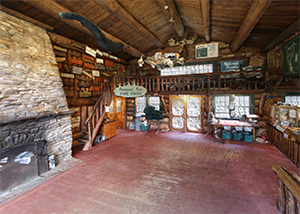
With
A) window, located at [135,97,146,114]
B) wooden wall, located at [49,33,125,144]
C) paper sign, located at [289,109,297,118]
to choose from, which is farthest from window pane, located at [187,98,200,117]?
wooden wall, located at [49,33,125,144]

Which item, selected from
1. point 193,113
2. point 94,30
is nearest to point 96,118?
point 94,30

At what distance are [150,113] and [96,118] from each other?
329 centimetres

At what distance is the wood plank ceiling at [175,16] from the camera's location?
4887 millimetres

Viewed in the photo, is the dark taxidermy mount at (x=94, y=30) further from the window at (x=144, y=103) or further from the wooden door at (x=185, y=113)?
the wooden door at (x=185, y=113)

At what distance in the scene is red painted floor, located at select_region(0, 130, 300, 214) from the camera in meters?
3.46

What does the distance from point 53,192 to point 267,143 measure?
940cm

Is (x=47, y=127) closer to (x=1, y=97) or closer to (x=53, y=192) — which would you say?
(x=1, y=97)

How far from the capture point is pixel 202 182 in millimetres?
4375

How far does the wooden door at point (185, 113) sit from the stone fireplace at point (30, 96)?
6.60m

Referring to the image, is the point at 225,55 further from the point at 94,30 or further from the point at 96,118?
the point at 96,118

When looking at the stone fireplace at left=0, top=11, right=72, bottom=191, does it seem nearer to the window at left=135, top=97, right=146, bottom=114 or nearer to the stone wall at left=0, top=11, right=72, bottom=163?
the stone wall at left=0, top=11, right=72, bottom=163

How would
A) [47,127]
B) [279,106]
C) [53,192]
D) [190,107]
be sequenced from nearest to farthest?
1. [53,192]
2. [47,127]
3. [279,106]
4. [190,107]

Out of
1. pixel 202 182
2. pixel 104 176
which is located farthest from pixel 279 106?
pixel 104 176

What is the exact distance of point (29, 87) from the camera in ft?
15.6
